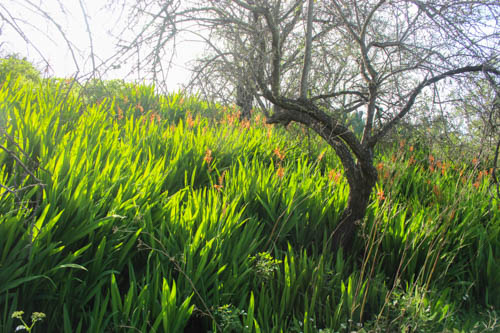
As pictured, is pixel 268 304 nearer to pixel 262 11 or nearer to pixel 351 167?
pixel 351 167

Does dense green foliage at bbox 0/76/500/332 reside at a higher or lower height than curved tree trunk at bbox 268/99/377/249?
lower

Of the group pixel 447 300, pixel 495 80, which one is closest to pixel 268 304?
pixel 447 300

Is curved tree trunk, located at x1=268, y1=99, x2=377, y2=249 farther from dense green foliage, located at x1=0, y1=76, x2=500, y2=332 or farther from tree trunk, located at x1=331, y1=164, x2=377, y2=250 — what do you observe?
dense green foliage, located at x1=0, y1=76, x2=500, y2=332

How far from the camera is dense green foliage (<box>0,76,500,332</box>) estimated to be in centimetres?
180

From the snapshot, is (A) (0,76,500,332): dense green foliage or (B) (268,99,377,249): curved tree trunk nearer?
(A) (0,76,500,332): dense green foliage

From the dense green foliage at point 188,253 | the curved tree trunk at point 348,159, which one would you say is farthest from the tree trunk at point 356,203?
the dense green foliage at point 188,253

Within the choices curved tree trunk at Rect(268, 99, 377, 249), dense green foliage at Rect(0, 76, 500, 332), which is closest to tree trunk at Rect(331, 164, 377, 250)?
curved tree trunk at Rect(268, 99, 377, 249)

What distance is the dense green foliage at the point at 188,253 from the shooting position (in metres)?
1.80

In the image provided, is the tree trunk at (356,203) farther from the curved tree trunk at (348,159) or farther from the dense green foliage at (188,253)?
the dense green foliage at (188,253)

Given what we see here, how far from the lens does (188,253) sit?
2100 millimetres

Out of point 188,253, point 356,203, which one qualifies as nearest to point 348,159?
point 356,203

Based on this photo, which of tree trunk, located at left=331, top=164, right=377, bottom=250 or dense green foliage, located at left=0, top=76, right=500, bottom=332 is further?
tree trunk, located at left=331, top=164, right=377, bottom=250

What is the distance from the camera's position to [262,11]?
293 centimetres

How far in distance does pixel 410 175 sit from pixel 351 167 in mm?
1887
